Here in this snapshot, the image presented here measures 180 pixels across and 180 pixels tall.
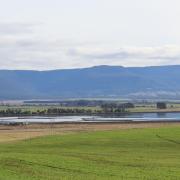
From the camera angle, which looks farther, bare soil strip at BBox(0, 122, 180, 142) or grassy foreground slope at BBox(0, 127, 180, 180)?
bare soil strip at BBox(0, 122, 180, 142)

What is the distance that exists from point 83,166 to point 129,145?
801 inches

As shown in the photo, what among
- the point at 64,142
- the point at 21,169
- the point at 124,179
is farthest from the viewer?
the point at 64,142

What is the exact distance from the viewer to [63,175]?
28328mm

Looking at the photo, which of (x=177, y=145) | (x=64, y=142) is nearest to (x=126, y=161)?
(x=177, y=145)

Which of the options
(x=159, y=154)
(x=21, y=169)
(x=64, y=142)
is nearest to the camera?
(x=21, y=169)

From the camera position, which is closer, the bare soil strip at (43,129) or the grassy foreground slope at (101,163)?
the grassy foreground slope at (101,163)

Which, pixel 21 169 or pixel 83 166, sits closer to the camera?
pixel 21 169

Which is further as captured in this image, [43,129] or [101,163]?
[43,129]

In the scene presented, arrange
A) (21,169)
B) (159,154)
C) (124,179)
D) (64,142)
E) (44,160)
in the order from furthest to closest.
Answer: (64,142)
(159,154)
(44,160)
(21,169)
(124,179)

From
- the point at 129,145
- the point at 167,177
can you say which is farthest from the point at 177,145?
the point at 167,177

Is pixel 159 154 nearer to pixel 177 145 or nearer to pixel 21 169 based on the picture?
pixel 177 145

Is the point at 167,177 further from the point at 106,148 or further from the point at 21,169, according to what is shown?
the point at 106,148

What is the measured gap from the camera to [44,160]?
114 ft

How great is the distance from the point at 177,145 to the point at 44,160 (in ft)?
69.4
